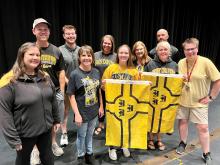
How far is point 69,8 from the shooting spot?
441 cm

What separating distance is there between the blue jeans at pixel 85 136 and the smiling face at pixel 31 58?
867 millimetres

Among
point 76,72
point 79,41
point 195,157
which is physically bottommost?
point 195,157

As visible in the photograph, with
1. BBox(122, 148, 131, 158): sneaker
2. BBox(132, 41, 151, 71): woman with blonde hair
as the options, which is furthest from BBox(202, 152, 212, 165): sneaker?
BBox(132, 41, 151, 71): woman with blonde hair

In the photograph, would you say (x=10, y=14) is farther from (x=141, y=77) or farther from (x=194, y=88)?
(x=194, y=88)

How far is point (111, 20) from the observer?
16.7ft

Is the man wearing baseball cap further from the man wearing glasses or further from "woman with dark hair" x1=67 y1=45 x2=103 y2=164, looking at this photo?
the man wearing glasses

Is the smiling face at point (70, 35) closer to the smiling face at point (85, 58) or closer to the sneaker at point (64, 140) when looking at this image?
the smiling face at point (85, 58)

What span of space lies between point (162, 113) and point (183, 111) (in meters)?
0.24

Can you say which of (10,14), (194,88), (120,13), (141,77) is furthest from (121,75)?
(120,13)

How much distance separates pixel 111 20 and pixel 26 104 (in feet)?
11.9

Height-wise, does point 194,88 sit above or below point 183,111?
above

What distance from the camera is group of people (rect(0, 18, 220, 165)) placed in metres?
1.81

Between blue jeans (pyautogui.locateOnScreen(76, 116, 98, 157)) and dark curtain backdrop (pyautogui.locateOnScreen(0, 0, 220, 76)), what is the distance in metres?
2.03

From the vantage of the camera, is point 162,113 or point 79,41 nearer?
point 162,113
